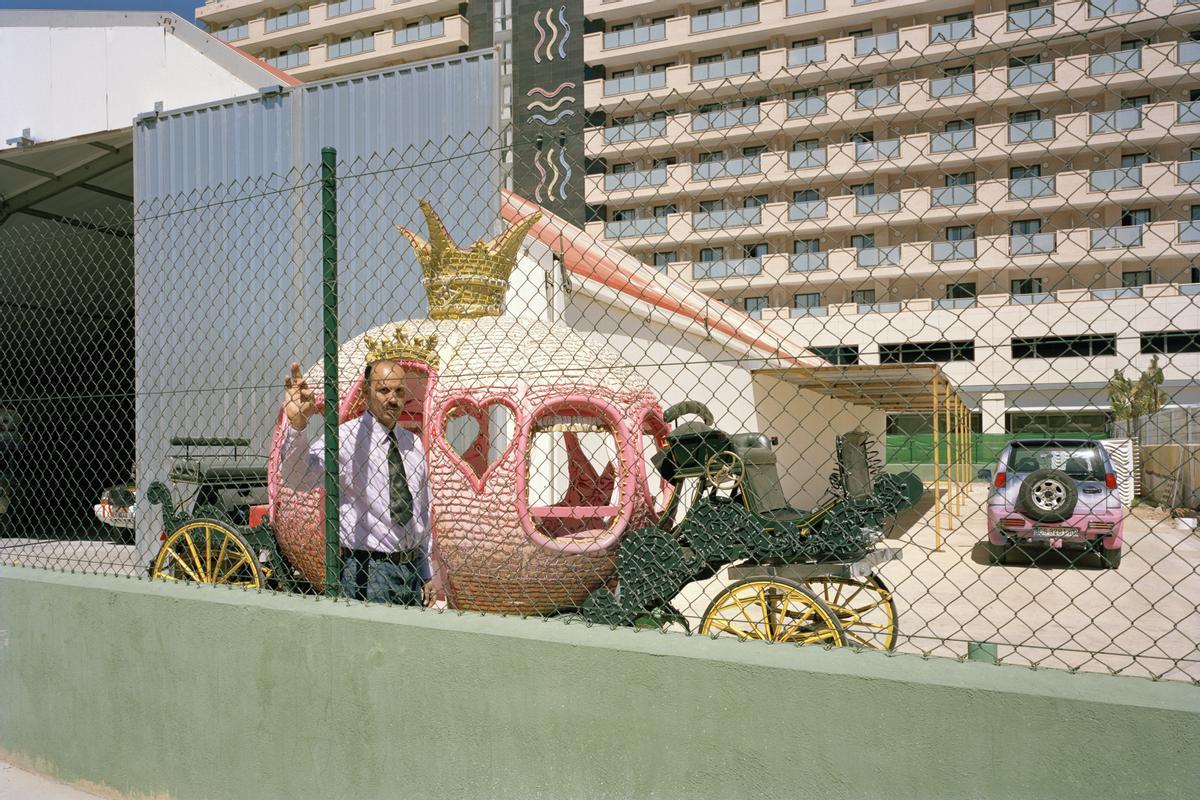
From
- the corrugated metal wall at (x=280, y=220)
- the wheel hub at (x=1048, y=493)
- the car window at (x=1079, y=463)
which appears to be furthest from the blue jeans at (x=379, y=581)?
the wheel hub at (x=1048, y=493)

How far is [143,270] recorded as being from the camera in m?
8.29

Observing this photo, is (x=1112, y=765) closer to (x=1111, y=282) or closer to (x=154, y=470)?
(x=154, y=470)

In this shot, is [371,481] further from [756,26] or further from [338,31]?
[338,31]

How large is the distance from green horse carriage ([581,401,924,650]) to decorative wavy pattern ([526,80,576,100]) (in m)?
36.8

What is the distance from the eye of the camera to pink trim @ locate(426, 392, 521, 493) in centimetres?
414

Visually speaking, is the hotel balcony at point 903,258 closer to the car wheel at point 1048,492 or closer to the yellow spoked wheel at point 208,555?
the yellow spoked wheel at point 208,555

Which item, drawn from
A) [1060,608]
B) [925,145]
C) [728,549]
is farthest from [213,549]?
Answer: [1060,608]

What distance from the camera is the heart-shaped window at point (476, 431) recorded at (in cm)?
438

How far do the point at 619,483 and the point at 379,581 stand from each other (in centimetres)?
122

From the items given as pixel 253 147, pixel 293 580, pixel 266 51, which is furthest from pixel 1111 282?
pixel 266 51

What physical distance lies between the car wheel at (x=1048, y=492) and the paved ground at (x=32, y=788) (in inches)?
344

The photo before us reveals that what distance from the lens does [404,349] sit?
14.7 ft

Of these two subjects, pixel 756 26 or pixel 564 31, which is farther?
pixel 564 31

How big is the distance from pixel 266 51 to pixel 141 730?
54.0 meters
